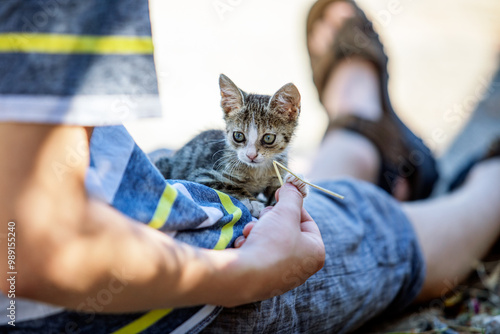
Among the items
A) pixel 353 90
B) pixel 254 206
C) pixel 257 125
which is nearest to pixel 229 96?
pixel 257 125

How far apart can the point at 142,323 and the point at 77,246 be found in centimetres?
23

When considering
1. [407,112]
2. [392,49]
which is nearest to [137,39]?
[407,112]

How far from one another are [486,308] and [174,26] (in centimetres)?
133

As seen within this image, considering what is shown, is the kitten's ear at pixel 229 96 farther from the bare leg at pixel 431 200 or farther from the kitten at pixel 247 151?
the bare leg at pixel 431 200

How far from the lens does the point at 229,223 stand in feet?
2.66

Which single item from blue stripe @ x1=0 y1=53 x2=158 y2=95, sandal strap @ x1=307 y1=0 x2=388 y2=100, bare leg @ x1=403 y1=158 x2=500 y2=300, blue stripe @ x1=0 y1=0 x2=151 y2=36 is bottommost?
bare leg @ x1=403 y1=158 x2=500 y2=300

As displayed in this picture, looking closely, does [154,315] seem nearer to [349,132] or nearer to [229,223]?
[229,223]

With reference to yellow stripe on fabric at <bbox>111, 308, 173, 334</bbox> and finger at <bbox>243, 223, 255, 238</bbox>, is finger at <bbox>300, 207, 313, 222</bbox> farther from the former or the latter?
yellow stripe on fabric at <bbox>111, 308, 173, 334</bbox>

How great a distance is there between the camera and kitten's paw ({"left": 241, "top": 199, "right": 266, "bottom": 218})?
93 centimetres

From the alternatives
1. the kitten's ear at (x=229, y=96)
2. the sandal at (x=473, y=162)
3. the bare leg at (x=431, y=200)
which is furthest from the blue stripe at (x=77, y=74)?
the sandal at (x=473, y=162)

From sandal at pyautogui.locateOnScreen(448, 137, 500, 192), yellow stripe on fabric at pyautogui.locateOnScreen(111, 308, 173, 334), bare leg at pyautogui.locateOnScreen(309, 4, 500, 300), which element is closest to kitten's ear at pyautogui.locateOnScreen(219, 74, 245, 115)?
yellow stripe on fabric at pyautogui.locateOnScreen(111, 308, 173, 334)

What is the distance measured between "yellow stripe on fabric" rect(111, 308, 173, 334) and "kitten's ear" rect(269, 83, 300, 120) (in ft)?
1.54

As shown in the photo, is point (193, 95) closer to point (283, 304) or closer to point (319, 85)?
point (283, 304)

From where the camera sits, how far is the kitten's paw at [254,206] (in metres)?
0.93
